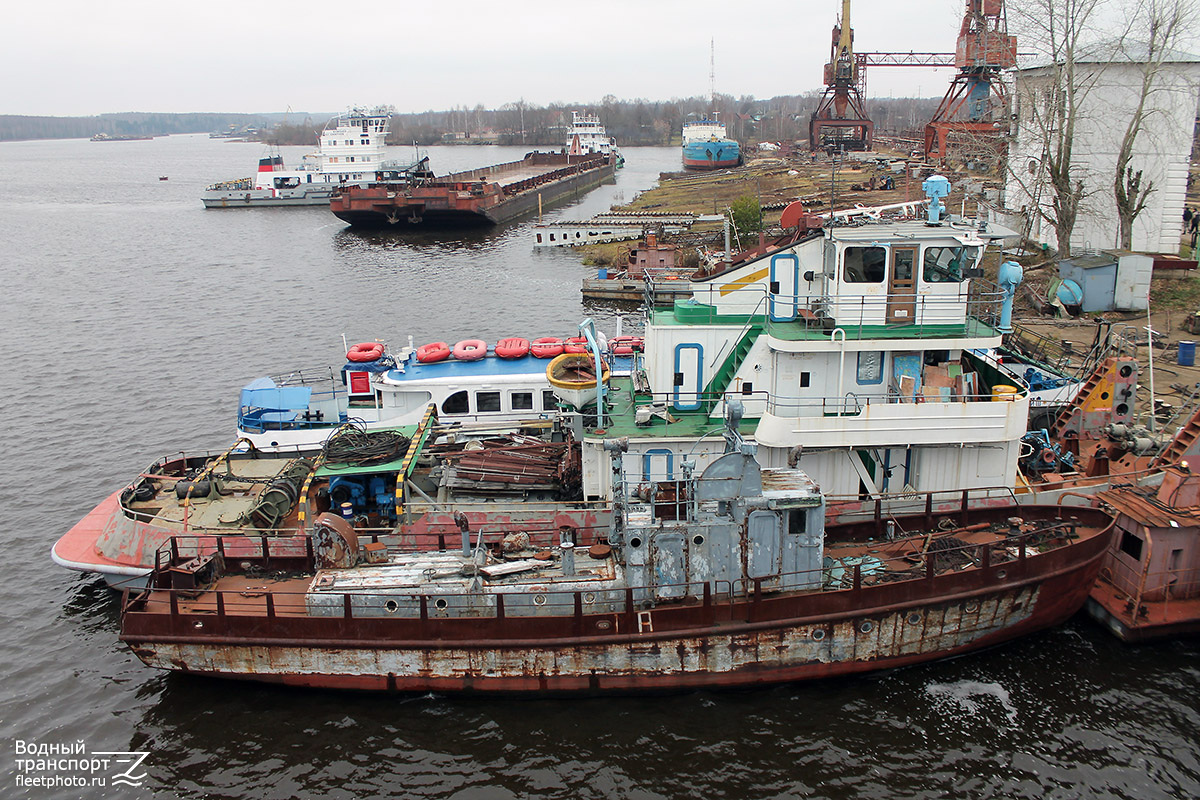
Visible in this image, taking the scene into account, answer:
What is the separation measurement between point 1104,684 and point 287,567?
16.0 m

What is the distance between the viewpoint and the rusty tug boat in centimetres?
1498

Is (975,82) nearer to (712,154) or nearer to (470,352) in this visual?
(712,154)

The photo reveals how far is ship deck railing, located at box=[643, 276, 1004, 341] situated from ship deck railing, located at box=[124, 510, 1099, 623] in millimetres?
4403

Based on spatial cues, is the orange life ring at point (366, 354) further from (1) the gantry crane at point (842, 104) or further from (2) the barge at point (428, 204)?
(1) the gantry crane at point (842, 104)

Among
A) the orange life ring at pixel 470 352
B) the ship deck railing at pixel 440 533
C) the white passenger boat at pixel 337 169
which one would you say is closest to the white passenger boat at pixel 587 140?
the white passenger boat at pixel 337 169

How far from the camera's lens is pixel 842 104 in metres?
111

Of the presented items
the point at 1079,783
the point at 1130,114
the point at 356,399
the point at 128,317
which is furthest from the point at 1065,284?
the point at 128,317

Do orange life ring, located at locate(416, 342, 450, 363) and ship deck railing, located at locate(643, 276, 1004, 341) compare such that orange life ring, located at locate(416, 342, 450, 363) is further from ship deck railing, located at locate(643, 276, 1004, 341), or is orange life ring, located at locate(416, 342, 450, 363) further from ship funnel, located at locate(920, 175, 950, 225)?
ship funnel, located at locate(920, 175, 950, 225)

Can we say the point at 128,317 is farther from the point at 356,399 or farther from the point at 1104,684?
the point at 1104,684

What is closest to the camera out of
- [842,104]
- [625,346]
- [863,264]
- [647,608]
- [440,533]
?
[647,608]

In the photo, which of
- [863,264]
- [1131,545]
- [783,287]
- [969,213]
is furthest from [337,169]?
[1131,545]

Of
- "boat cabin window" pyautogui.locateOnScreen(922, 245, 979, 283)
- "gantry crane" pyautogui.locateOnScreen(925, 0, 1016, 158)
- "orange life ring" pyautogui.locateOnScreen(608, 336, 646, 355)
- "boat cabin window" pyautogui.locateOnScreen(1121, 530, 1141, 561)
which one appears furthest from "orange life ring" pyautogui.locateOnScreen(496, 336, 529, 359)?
"gantry crane" pyautogui.locateOnScreen(925, 0, 1016, 158)

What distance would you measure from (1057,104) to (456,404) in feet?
98.4

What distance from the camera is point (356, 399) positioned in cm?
2550
